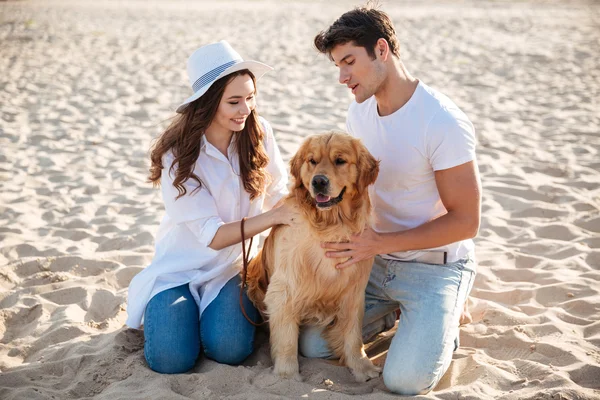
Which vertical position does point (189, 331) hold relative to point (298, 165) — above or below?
below

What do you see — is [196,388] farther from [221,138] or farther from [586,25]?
[586,25]

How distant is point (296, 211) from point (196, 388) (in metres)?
1.07

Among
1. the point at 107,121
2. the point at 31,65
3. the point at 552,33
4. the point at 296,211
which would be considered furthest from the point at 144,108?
the point at 552,33

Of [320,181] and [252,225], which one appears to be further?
[252,225]

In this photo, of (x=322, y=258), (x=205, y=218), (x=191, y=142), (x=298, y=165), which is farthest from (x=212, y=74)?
(x=322, y=258)

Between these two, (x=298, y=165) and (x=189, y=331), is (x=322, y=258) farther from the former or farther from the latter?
(x=189, y=331)

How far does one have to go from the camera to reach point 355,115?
3594 millimetres

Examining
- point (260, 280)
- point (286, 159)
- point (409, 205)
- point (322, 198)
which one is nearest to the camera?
point (322, 198)

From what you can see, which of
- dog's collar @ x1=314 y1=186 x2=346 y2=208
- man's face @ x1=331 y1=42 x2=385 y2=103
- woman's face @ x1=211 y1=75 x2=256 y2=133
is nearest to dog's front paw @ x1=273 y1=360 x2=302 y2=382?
dog's collar @ x1=314 y1=186 x2=346 y2=208

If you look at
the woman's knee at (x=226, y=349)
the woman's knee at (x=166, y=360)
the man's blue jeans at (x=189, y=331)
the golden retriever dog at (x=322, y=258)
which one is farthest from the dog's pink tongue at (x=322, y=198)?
the woman's knee at (x=166, y=360)

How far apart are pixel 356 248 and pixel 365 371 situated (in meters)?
0.70

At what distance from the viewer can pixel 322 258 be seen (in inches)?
125

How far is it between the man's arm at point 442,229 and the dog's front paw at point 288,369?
602mm

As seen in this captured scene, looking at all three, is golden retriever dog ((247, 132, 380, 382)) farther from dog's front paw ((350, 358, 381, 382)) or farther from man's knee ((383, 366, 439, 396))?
man's knee ((383, 366, 439, 396))
